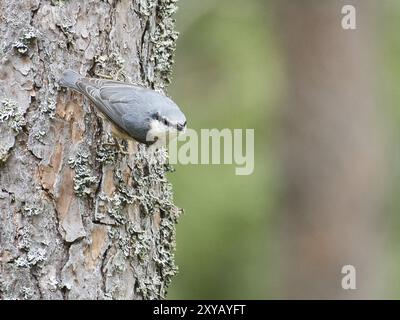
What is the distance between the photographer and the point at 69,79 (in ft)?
9.62

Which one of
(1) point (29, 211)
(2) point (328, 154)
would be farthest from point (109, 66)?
(2) point (328, 154)

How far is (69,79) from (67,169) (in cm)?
33

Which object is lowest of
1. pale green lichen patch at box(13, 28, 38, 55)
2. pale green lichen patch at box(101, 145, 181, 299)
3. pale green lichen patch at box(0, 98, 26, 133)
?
pale green lichen patch at box(101, 145, 181, 299)

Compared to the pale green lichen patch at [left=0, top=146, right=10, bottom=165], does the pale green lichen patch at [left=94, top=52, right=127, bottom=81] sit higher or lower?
higher

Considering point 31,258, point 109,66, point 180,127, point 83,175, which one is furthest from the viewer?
point 180,127

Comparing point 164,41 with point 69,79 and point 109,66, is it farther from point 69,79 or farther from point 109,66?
point 69,79

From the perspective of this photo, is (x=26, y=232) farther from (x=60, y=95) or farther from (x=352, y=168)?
Answer: (x=352, y=168)

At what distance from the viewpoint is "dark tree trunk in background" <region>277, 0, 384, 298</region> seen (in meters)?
6.02

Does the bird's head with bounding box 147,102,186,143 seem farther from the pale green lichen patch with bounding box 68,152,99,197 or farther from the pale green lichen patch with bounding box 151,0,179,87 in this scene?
the pale green lichen patch with bounding box 68,152,99,197

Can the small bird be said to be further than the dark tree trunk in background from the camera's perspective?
No

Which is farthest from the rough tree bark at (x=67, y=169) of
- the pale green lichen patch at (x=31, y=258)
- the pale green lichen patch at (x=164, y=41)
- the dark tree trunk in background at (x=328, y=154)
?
the dark tree trunk in background at (x=328, y=154)

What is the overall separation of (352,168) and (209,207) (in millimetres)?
1231

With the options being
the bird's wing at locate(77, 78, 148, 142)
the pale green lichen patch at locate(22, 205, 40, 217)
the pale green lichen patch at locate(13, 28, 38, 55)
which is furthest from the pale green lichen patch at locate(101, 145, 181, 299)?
the pale green lichen patch at locate(13, 28, 38, 55)
